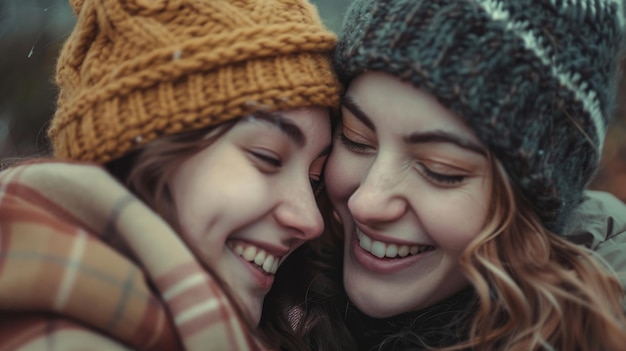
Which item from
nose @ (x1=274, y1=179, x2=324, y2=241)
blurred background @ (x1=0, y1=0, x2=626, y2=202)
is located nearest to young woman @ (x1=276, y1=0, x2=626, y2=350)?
nose @ (x1=274, y1=179, x2=324, y2=241)

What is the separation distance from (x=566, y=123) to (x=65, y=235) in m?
1.28

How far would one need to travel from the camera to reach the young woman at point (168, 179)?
1.35m

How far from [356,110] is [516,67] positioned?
0.45m

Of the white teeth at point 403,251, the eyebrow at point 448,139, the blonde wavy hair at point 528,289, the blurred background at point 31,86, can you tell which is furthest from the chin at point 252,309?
the blurred background at point 31,86

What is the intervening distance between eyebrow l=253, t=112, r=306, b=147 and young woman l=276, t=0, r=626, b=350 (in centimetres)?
18

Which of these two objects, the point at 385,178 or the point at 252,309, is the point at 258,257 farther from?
the point at 385,178

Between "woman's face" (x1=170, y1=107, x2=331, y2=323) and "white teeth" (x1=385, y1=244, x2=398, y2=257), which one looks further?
"white teeth" (x1=385, y1=244, x2=398, y2=257)

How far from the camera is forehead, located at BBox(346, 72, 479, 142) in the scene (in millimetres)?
1691

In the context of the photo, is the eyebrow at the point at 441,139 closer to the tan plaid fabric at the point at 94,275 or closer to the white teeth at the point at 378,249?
the white teeth at the point at 378,249

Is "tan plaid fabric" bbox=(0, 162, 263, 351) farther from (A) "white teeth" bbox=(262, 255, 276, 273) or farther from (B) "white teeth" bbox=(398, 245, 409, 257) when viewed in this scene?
(B) "white teeth" bbox=(398, 245, 409, 257)

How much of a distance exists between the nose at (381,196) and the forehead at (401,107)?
0.39ft

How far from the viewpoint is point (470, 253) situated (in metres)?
1.74

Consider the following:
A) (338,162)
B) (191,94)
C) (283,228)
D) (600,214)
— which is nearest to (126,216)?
(191,94)

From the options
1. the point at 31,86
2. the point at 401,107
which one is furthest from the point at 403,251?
the point at 31,86
